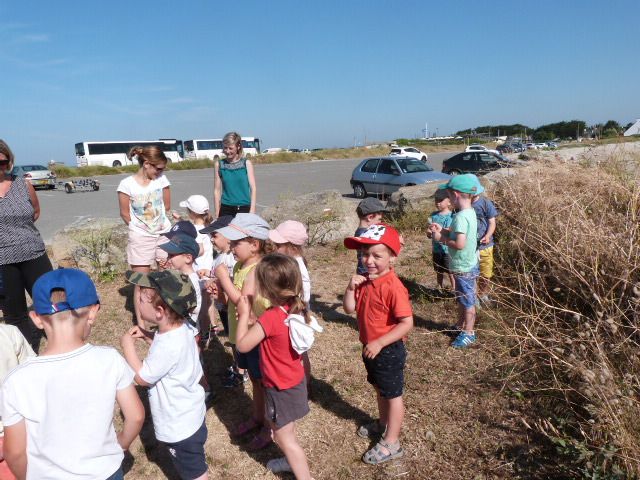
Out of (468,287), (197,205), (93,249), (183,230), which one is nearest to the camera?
(183,230)

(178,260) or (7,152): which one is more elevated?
(7,152)

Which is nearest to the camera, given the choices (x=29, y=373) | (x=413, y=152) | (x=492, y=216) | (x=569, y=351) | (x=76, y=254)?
(x=29, y=373)

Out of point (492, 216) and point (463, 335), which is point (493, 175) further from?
point (463, 335)

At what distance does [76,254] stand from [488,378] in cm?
534

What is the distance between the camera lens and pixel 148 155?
378 centimetres

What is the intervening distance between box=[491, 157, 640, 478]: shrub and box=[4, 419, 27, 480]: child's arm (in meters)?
2.35

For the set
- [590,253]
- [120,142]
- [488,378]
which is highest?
[120,142]

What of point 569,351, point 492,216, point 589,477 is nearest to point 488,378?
point 569,351

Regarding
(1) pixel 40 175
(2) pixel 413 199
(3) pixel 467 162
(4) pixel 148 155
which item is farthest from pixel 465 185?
(1) pixel 40 175

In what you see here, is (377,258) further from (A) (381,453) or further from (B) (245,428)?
(B) (245,428)

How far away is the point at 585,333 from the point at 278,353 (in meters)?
1.86

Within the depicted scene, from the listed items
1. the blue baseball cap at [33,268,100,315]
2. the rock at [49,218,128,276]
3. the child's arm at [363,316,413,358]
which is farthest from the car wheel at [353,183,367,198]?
the blue baseball cap at [33,268,100,315]

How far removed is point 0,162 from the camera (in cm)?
308

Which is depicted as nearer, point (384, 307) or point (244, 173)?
point (384, 307)
